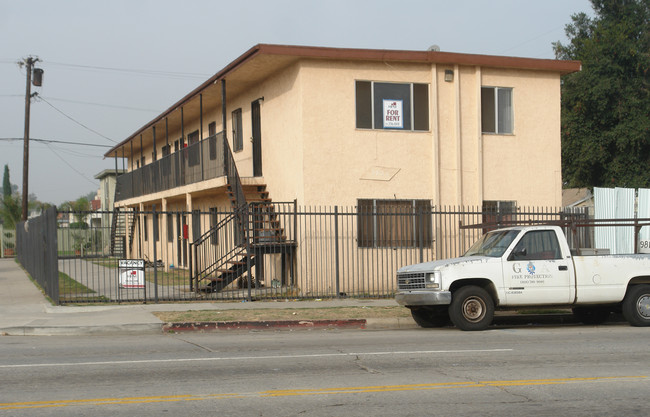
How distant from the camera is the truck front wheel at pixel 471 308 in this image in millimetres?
12859

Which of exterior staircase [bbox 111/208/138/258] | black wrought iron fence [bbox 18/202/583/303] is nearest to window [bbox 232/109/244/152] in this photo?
black wrought iron fence [bbox 18/202/583/303]

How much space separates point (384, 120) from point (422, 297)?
7844 mm

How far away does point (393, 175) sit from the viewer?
19.5 metres

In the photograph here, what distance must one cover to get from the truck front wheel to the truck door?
1.32 feet

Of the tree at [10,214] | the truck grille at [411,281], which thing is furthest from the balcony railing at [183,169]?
the tree at [10,214]

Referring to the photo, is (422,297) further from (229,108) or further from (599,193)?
(229,108)

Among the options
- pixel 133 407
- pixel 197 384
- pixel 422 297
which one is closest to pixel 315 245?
pixel 422 297

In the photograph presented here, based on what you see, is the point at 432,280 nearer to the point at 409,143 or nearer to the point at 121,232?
the point at 409,143

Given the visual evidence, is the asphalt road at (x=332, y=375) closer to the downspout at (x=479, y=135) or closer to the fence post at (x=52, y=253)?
the fence post at (x=52, y=253)

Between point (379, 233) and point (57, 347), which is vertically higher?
point (379, 233)

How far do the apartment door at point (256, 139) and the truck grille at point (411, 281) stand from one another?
984 cm

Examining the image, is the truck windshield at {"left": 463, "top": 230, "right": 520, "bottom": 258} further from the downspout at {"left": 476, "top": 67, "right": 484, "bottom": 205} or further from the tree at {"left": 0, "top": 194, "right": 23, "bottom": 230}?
the tree at {"left": 0, "top": 194, "right": 23, "bottom": 230}

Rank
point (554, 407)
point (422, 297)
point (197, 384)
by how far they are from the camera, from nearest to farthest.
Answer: point (554, 407) < point (197, 384) < point (422, 297)

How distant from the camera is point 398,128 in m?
19.7
